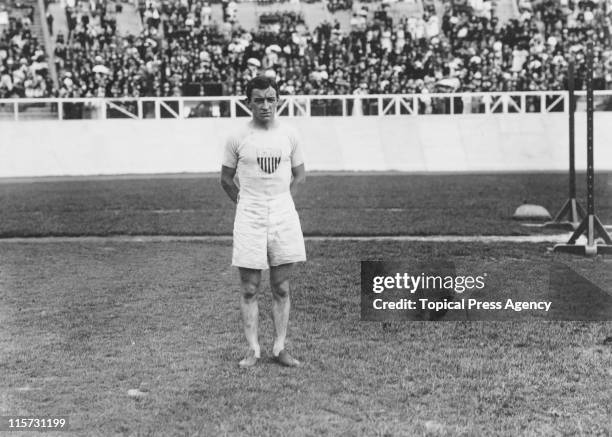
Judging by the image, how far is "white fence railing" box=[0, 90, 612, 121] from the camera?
1144 inches

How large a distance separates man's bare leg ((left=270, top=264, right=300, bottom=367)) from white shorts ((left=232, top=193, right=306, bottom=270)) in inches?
5.3

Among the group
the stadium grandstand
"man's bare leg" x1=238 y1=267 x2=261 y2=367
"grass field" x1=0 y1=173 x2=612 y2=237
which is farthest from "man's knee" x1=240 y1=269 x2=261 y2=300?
A: the stadium grandstand

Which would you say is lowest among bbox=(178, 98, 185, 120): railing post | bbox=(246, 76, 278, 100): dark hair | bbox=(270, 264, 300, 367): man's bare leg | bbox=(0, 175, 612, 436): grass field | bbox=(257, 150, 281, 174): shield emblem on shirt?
bbox=(0, 175, 612, 436): grass field

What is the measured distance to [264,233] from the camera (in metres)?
6.64

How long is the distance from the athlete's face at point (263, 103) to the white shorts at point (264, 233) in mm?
560

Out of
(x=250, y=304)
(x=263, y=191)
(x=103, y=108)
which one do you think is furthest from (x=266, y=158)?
(x=103, y=108)

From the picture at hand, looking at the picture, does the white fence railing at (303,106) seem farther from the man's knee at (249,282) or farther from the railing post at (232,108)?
the man's knee at (249,282)

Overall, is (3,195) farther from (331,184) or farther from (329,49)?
(329,49)

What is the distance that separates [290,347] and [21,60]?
85.0 ft

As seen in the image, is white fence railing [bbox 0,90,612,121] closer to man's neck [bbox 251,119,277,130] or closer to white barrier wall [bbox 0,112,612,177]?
white barrier wall [bbox 0,112,612,177]

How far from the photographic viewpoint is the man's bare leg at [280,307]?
6.79 m

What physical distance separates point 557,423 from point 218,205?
563 inches

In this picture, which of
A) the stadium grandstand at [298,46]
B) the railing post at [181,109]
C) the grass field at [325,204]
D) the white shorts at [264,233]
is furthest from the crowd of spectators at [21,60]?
the white shorts at [264,233]

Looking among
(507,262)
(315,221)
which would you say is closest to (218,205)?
(315,221)
